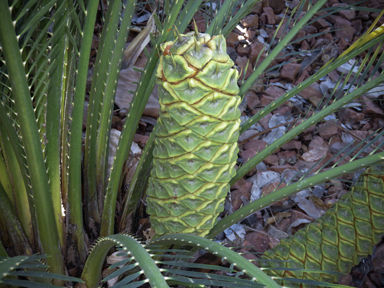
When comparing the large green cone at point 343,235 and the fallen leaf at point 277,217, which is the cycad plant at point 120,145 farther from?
the fallen leaf at point 277,217

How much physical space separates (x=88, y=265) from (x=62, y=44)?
468 millimetres

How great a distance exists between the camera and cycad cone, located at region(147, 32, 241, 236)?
589mm

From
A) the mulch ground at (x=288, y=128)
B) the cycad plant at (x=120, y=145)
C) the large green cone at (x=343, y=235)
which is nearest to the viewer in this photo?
the cycad plant at (x=120, y=145)

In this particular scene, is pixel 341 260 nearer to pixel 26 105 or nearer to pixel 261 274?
pixel 261 274

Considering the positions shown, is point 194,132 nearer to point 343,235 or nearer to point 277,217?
point 343,235

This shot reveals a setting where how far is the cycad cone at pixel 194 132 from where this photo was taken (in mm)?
589

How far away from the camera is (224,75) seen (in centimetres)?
60

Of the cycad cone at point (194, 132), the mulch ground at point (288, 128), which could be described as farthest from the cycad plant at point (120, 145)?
the mulch ground at point (288, 128)

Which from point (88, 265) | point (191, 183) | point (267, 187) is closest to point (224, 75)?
point (191, 183)

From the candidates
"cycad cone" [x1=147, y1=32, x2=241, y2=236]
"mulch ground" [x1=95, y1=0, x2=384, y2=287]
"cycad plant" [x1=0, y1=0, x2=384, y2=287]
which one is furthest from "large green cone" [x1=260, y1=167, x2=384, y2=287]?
"cycad cone" [x1=147, y1=32, x2=241, y2=236]

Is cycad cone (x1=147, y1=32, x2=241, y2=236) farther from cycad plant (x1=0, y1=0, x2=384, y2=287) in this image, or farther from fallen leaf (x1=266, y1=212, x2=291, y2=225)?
fallen leaf (x1=266, y1=212, x2=291, y2=225)

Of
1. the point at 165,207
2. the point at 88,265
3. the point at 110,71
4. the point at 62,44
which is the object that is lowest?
the point at 88,265

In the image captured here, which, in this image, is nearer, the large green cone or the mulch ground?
the large green cone

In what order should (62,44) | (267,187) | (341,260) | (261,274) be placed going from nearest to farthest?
(261,274) → (62,44) → (341,260) → (267,187)
